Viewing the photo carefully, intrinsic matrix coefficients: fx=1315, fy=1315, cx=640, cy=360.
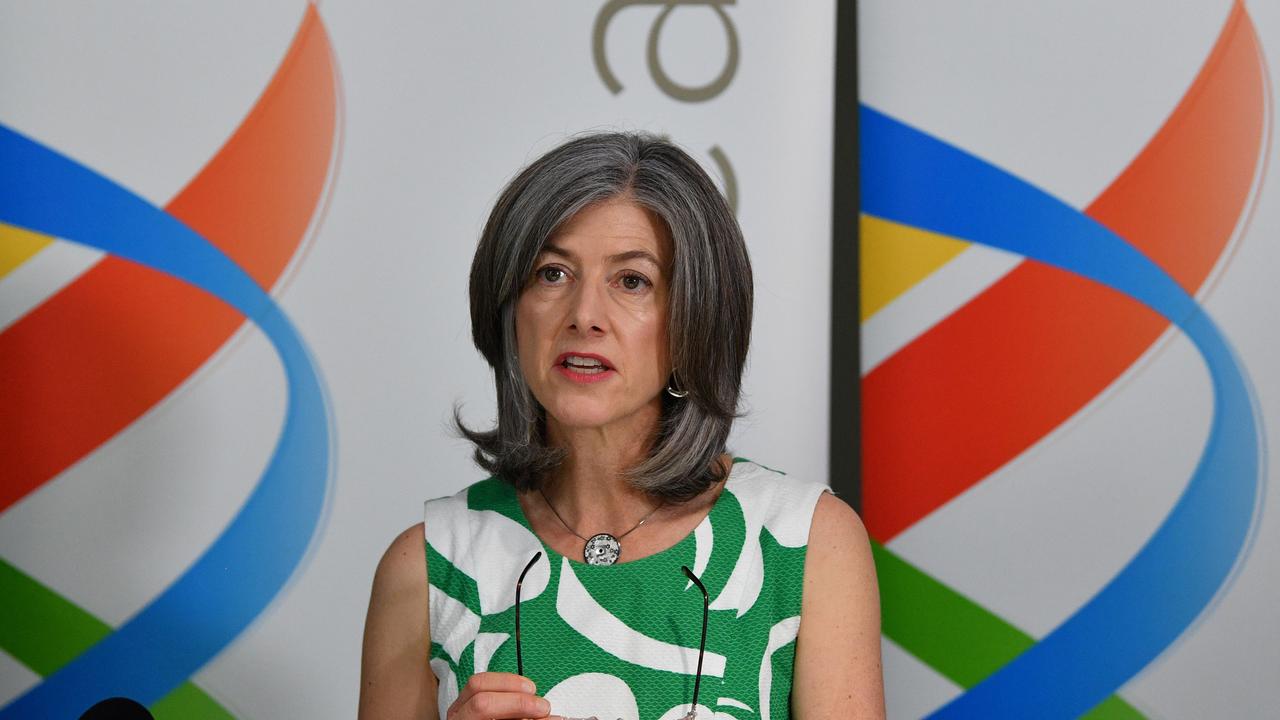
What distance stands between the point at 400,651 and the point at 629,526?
333 mm

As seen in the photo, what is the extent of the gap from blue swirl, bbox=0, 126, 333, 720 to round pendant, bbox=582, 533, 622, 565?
2.90 ft

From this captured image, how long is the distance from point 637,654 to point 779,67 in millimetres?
1243

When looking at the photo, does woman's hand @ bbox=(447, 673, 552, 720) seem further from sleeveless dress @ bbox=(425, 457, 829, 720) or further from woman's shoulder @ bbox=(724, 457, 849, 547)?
woman's shoulder @ bbox=(724, 457, 849, 547)

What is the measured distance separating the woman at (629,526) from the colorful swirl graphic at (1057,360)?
0.81m

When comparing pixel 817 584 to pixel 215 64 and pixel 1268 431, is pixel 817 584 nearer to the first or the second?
pixel 1268 431

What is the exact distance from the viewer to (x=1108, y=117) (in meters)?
2.35

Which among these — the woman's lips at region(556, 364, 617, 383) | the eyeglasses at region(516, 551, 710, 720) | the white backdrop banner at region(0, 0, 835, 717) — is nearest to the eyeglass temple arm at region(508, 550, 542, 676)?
the eyeglasses at region(516, 551, 710, 720)

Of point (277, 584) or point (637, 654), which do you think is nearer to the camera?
point (637, 654)

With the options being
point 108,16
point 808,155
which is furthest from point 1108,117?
point 108,16

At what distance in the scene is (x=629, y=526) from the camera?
168 centimetres

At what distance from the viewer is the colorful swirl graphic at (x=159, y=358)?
2.35 metres

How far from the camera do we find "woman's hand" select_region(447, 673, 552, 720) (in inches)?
55.1

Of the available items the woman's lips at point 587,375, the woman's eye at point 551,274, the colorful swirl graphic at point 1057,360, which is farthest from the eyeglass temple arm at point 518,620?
the colorful swirl graphic at point 1057,360

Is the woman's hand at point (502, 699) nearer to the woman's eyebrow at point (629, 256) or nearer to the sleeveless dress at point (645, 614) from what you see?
the sleeveless dress at point (645, 614)
